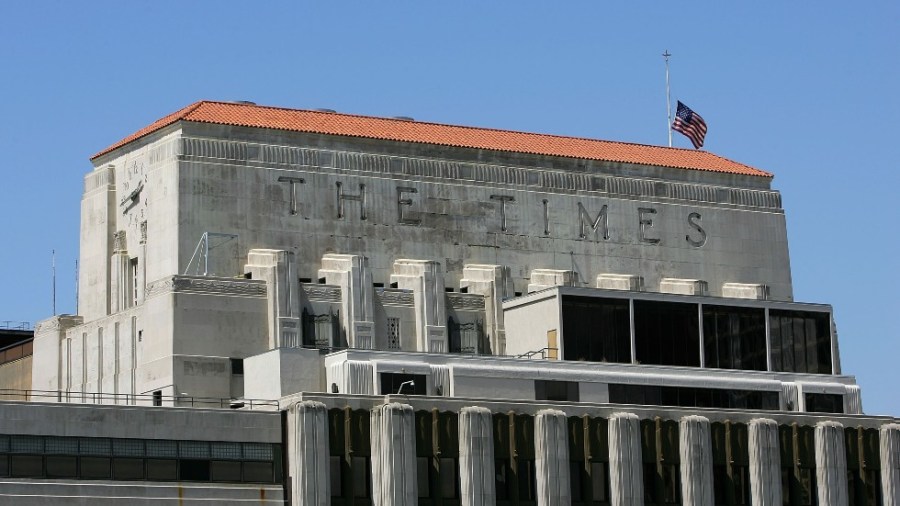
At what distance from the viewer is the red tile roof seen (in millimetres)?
120375

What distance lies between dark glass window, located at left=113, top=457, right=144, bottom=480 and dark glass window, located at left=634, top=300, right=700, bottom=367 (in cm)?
3186

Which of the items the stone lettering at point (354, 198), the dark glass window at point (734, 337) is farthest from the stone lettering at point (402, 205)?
the dark glass window at point (734, 337)

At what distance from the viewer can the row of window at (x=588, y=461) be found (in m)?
104

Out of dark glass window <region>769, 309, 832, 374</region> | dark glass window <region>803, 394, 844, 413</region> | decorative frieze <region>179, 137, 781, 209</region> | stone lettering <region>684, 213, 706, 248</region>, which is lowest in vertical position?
dark glass window <region>803, 394, 844, 413</region>

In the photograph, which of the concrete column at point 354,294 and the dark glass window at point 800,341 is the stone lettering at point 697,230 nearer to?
the dark glass window at point 800,341

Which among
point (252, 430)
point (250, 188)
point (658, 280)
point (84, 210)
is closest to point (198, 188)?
point (250, 188)

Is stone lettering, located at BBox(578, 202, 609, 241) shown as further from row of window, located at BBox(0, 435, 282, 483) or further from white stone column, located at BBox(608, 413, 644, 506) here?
row of window, located at BBox(0, 435, 282, 483)

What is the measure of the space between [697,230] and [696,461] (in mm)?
23132

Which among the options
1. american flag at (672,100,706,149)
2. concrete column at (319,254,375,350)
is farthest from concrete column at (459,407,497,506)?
american flag at (672,100,706,149)

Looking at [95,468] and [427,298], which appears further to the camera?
[427,298]

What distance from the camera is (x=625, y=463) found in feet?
364

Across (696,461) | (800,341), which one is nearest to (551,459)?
(696,461)

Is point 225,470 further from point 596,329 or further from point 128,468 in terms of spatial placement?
point 596,329

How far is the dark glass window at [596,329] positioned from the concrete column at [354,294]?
35.2 feet
